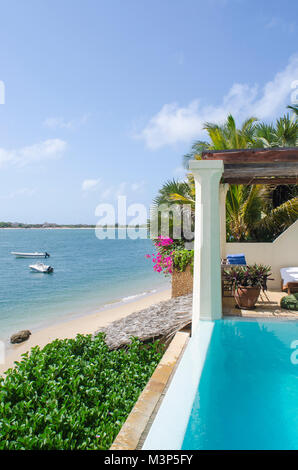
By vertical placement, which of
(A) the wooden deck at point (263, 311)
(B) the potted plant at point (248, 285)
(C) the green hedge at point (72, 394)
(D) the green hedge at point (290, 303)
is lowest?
(C) the green hedge at point (72, 394)

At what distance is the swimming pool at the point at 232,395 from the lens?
8.98 ft

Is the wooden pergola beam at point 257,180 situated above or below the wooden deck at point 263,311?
above

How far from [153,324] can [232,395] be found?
4.53 m

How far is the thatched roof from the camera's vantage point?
7.31 m

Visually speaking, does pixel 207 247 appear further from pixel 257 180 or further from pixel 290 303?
pixel 257 180

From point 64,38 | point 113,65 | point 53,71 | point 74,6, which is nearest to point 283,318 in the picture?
point 74,6

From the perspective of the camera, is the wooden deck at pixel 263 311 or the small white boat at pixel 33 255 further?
the small white boat at pixel 33 255

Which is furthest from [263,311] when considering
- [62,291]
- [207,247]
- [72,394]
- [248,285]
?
[62,291]

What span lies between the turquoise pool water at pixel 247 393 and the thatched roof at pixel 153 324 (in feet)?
7.63

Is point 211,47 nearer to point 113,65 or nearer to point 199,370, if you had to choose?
point 113,65

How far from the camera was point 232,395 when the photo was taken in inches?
135

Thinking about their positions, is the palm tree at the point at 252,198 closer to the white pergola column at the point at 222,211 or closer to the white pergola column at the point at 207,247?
the white pergola column at the point at 222,211

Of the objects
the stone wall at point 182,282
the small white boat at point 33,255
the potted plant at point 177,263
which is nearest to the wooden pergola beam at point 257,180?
the potted plant at point 177,263

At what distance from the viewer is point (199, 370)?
12.9ft
